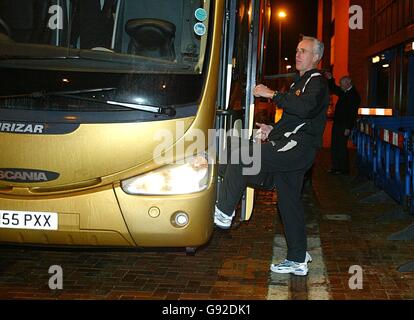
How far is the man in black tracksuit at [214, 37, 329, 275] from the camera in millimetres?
4445

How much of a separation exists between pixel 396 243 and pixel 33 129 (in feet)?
13.0

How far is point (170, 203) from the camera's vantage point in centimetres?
402

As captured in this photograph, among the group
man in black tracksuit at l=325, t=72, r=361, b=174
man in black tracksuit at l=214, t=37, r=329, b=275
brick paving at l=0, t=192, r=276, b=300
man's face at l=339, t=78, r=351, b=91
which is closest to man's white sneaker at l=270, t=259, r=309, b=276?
brick paving at l=0, t=192, r=276, b=300

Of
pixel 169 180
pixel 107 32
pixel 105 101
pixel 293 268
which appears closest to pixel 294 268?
pixel 293 268

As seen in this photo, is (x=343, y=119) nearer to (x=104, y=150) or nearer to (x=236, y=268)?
(x=236, y=268)

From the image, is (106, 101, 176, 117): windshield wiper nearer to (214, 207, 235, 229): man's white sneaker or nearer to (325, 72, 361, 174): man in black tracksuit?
(214, 207, 235, 229): man's white sneaker

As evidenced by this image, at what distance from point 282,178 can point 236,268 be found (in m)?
1.04

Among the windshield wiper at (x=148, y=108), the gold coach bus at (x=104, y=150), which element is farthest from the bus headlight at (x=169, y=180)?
the windshield wiper at (x=148, y=108)

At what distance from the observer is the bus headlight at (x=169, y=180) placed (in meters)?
4.01

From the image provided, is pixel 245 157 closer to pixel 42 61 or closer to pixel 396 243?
pixel 42 61

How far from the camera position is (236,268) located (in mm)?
5195

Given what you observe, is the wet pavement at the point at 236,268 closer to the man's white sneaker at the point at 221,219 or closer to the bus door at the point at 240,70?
the man's white sneaker at the point at 221,219

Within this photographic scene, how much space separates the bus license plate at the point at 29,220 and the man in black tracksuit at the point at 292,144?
1.31 m

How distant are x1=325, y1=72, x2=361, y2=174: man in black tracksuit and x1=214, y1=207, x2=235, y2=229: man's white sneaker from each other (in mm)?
6546
